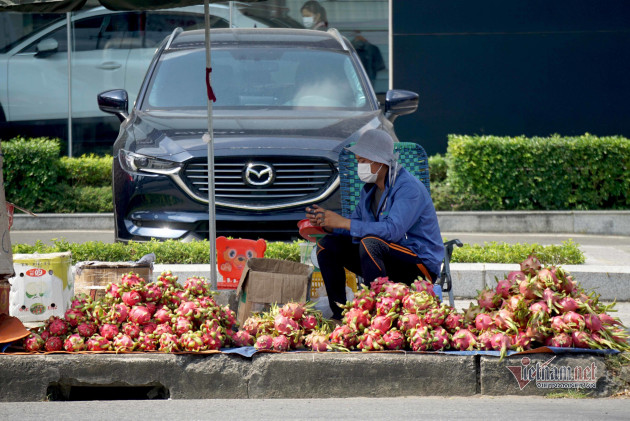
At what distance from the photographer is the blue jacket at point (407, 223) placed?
5629 millimetres

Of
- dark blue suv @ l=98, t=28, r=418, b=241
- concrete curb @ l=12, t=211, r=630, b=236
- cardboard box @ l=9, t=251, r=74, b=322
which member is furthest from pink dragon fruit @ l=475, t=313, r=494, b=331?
concrete curb @ l=12, t=211, r=630, b=236

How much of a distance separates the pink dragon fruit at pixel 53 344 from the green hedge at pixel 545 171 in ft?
26.8

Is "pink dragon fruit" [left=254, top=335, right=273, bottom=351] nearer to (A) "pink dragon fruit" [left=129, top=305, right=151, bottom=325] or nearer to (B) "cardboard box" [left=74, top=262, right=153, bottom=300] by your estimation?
(A) "pink dragon fruit" [left=129, top=305, right=151, bottom=325]

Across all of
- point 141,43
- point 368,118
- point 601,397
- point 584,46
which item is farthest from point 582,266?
point 141,43

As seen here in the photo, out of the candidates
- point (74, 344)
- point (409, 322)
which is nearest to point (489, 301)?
point (409, 322)

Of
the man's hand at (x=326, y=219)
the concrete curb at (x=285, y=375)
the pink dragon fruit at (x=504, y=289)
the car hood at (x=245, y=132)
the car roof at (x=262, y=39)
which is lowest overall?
the concrete curb at (x=285, y=375)

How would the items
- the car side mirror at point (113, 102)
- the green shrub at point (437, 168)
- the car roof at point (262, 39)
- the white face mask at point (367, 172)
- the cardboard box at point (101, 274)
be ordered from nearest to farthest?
→ the white face mask at point (367, 172), the cardboard box at point (101, 274), the car side mirror at point (113, 102), the car roof at point (262, 39), the green shrub at point (437, 168)

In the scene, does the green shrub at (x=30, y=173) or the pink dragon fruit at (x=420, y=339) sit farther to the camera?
the green shrub at (x=30, y=173)

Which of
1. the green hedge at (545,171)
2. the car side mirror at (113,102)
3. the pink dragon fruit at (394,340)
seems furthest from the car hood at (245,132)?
the green hedge at (545,171)

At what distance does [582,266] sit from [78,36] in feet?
31.7

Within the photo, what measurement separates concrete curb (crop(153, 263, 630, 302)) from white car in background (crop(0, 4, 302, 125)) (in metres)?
7.82

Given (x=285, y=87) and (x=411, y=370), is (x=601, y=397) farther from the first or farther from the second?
(x=285, y=87)

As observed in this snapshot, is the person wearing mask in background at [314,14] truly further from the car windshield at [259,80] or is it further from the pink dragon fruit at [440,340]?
the pink dragon fruit at [440,340]

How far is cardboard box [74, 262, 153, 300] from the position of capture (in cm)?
620
